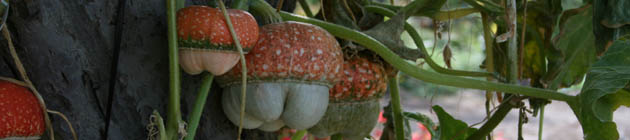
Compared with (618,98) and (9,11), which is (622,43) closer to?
(618,98)

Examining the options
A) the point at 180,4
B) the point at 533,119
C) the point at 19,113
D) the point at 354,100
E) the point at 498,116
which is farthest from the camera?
the point at 533,119

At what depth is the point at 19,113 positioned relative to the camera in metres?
0.57

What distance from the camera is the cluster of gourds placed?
64cm

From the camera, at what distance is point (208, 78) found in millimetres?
676

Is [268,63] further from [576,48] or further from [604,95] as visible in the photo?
[576,48]

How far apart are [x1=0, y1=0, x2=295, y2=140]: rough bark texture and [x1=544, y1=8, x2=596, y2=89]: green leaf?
72 cm

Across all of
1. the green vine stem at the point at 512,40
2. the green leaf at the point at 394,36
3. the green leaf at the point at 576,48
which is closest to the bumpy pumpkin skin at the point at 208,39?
the green leaf at the point at 394,36

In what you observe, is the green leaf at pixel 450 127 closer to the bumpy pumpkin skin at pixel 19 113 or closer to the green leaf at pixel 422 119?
the green leaf at pixel 422 119

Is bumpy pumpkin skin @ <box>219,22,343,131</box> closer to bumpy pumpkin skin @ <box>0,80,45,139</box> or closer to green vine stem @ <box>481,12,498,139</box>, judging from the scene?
bumpy pumpkin skin @ <box>0,80,45,139</box>

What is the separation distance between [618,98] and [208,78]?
515 mm

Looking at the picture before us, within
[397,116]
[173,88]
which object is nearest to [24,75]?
[173,88]

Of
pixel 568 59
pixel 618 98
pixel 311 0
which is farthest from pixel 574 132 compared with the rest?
pixel 618 98

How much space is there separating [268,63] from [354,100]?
0.17 m

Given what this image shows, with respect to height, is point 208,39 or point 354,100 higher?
point 208,39
